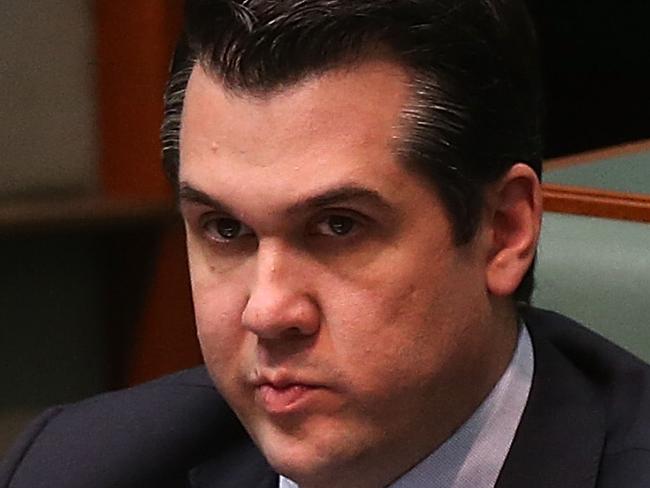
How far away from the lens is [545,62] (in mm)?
2678

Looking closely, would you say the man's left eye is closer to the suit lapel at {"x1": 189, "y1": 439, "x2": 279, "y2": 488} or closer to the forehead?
the forehead

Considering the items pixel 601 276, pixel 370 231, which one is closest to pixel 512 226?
pixel 370 231

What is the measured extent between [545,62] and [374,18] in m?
1.77

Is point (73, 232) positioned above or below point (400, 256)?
below

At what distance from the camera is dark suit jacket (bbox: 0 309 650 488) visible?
1.07 m

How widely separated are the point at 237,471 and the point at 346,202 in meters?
0.37

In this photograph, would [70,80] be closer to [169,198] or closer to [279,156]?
[169,198]

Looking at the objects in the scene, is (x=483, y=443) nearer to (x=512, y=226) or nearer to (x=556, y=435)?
(x=556, y=435)

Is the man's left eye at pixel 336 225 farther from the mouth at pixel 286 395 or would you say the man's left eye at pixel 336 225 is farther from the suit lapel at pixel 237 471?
the suit lapel at pixel 237 471

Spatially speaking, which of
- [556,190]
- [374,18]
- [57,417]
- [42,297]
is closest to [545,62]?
[42,297]

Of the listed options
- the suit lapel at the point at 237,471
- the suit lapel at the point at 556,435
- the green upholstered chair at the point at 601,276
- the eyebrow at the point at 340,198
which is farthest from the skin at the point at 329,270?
the green upholstered chair at the point at 601,276

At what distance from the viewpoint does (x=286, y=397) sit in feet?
3.19

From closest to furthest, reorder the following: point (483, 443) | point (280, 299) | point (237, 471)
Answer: point (280, 299) → point (483, 443) → point (237, 471)

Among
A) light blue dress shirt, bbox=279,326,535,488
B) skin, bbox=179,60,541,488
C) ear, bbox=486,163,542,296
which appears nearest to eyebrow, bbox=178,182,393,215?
skin, bbox=179,60,541,488
